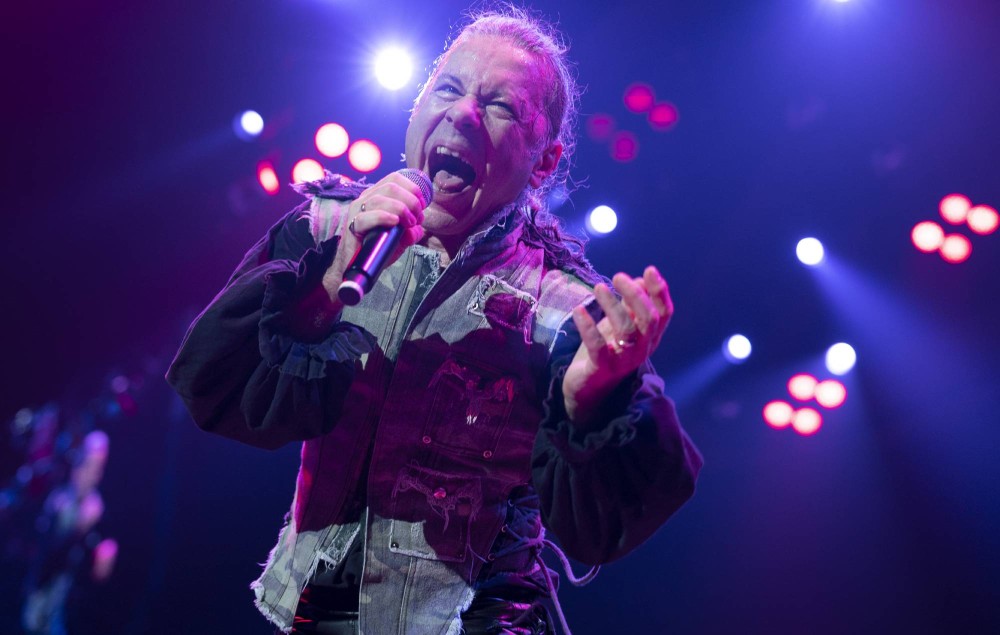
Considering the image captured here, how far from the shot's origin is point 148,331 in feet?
13.7

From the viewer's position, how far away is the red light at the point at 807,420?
5000mm

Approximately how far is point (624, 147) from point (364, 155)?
168 centimetres

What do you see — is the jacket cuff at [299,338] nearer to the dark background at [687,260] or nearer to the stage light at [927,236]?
the dark background at [687,260]

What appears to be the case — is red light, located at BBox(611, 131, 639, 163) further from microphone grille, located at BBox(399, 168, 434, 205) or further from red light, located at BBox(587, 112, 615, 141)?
microphone grille, located at BBox(399, 168, 434, 205)

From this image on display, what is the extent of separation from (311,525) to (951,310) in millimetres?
4607

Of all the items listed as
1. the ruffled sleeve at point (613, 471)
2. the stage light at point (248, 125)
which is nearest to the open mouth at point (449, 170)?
the ruffled sleeve at point (613, 471)

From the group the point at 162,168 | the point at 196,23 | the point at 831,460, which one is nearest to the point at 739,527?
the point at 831,460

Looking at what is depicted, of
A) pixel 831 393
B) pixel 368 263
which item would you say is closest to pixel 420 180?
pixel 368 263

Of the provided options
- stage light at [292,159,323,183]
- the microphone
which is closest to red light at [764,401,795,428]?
stage light at [292,159,323,183]

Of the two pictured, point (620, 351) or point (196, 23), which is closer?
point (620, 351)

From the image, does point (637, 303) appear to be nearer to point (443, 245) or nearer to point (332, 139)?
point (443, 245)

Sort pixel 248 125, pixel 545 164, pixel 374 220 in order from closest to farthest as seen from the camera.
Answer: pixel 374 220 → pixel 545 164 → pixel 248 125

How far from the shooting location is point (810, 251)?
16.0 feet

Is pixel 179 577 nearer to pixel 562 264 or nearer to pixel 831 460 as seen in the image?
pixel 562 264
